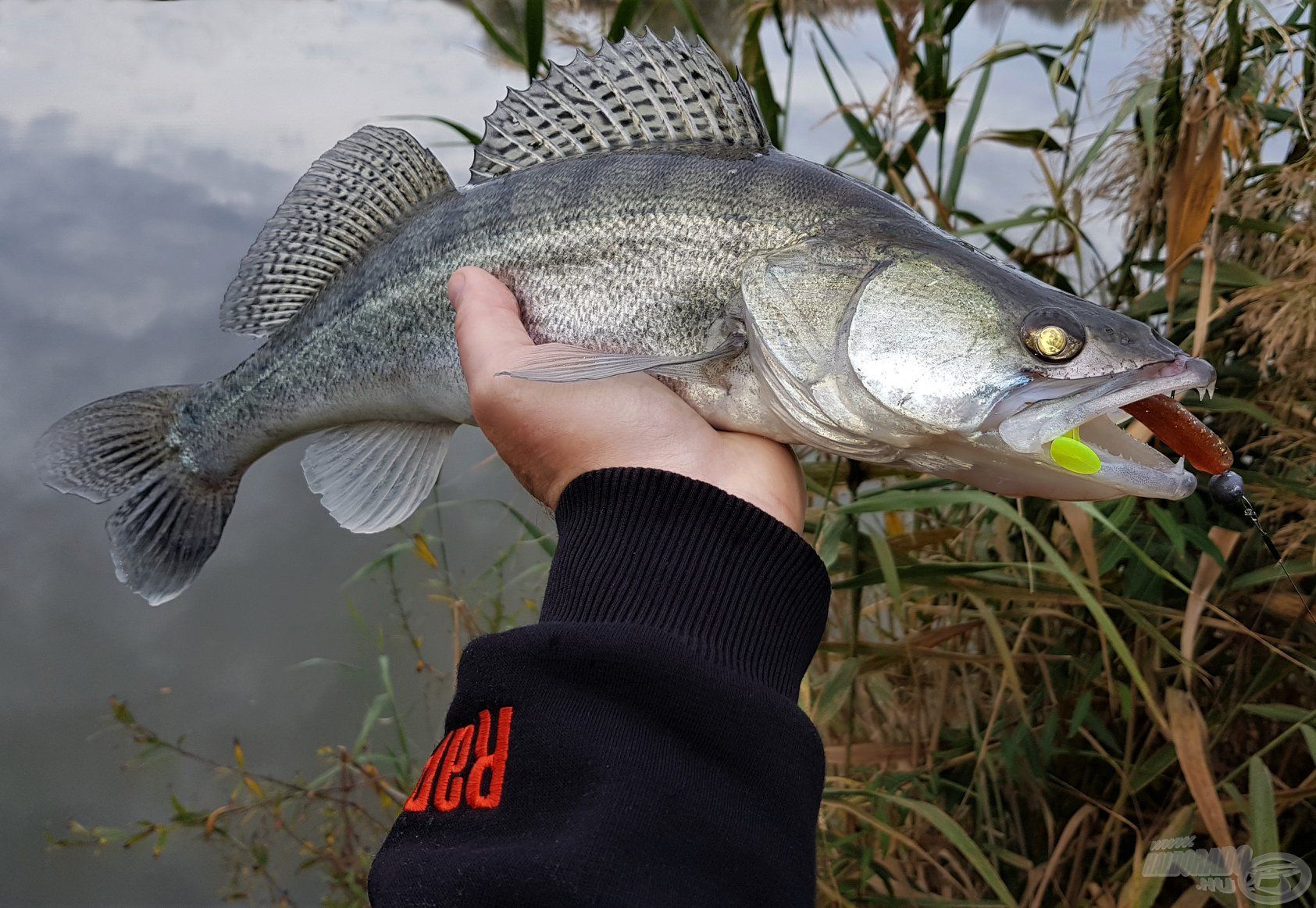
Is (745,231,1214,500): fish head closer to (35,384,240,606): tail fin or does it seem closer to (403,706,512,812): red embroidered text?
(403,706,512,812): red embroidered text

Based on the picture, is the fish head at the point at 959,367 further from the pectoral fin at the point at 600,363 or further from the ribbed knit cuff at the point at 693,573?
the ribbed knit cuff at the point at 693,573

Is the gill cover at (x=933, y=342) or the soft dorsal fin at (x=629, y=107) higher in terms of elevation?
the soft dorsal fin at (x=629, y=107)

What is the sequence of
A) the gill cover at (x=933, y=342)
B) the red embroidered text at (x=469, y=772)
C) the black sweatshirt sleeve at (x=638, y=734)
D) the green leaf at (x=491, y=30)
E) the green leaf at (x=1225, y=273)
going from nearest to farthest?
the black sweatshirt sleeve at (x=638, y=734)
the red embroidered text at (x=469, y=772)
the gill cover at (x=933, y=342)
the green leaf at (x=1225, y=273)
the green leaf at (x=491, y=30)

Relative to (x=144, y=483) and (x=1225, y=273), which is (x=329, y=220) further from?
(x=1225, y=273)

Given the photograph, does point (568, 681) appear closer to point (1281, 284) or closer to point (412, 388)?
point (412, 388)

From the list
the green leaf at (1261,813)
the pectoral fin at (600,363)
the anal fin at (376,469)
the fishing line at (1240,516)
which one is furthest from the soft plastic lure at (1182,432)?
the anal fin at (376,469)

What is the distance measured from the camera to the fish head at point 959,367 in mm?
1285

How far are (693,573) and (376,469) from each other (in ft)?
3.28

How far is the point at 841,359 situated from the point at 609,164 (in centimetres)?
57

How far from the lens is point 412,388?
189 centimetres

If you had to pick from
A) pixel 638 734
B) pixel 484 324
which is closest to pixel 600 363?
pixel 484 324

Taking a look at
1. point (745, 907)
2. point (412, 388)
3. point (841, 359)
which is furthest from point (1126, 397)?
point (412, 388)

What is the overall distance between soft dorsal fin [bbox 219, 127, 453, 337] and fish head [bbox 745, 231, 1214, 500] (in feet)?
2.91

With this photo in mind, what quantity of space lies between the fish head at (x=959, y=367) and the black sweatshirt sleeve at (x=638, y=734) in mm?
235
